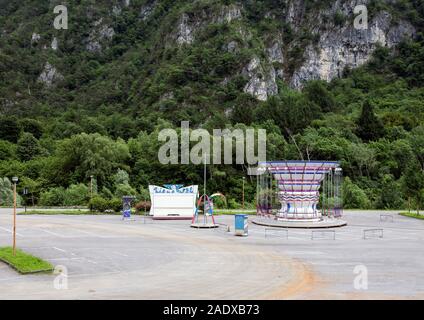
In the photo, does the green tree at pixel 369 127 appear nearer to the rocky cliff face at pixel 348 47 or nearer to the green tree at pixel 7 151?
the rocky cliff face at pixel 348 47

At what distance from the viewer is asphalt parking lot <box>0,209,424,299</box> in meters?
17.0

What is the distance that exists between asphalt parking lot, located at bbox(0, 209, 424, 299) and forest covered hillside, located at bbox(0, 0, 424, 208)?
29.8 m

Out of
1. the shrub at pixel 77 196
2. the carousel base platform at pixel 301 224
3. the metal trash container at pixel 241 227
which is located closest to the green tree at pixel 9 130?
the shrub at pixel 77 196

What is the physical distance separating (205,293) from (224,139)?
61783 millimetres

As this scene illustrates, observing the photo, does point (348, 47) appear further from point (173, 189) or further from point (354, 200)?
point (173, 189)

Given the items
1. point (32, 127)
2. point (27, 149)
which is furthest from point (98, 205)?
point (32, 127)

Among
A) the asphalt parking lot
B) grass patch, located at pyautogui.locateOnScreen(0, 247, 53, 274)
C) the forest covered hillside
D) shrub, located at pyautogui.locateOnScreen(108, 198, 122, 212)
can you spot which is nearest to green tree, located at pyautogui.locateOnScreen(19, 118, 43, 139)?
the forest covered hillside

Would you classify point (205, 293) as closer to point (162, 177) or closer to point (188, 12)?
point (162, 177)

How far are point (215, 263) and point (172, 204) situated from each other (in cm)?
2699

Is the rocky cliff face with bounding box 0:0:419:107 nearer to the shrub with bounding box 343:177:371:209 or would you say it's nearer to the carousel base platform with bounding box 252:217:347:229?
the shrub with bounding box 343:177:371:209

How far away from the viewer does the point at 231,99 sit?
145 meters

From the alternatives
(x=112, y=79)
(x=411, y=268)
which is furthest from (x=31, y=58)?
(x=411, y=268)

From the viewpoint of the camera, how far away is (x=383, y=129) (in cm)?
10294

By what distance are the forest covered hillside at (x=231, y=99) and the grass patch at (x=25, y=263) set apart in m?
43.7
